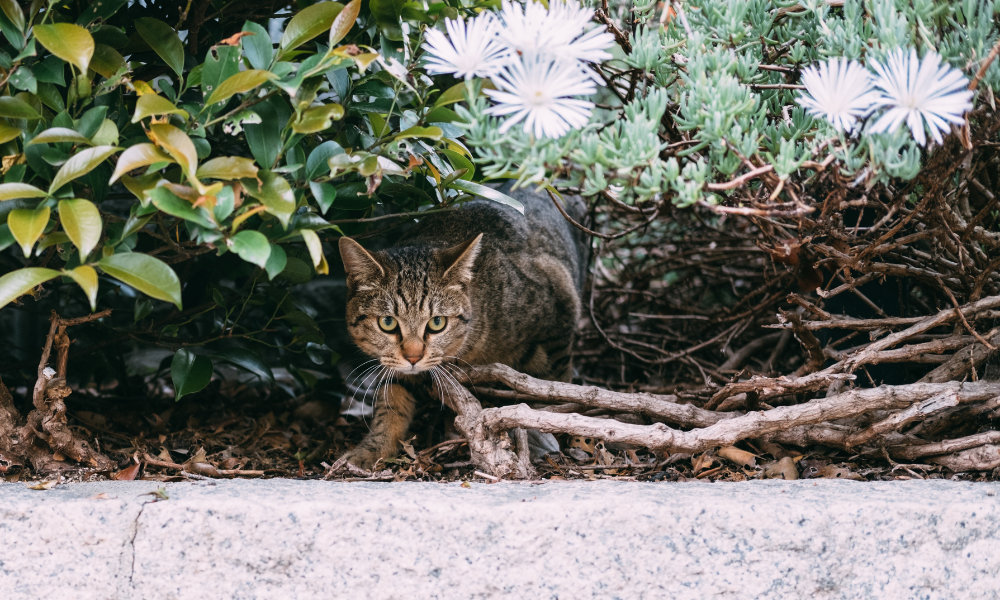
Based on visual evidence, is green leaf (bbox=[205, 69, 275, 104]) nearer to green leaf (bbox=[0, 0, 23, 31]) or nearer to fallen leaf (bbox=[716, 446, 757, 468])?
green leaf (bbox=[0, 0, 23, 31])

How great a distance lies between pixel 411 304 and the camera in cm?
266

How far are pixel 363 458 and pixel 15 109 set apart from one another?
4.84 feet

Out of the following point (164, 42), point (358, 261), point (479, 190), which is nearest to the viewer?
point (164, 42)

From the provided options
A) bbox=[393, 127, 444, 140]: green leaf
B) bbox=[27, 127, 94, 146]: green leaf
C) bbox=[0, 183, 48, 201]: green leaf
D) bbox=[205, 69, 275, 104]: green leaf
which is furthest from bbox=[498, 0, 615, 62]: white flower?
bbox=[0, 183, 48, 201]: green leaf

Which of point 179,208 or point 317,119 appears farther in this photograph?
point 317,119

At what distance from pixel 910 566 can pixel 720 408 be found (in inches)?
30.2

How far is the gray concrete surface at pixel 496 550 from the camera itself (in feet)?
5.28

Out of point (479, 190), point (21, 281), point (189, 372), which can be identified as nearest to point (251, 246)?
point (21, 281)

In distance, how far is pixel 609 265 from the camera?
14.5 feet

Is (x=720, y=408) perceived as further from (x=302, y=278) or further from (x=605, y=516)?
(x=302, y=278)

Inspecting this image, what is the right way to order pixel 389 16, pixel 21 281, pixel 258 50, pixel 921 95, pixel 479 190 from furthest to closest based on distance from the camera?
1. pixel 479 190
2. pixel 389 16
3. pixel 258 50
4. pixel 21 281
5. pixel 921 95

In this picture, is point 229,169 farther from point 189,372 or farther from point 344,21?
point 189,372

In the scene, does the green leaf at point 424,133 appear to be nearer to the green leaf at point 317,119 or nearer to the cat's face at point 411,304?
the green leaf at point 317,119

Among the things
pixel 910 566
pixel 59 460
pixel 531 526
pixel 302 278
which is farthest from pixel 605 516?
pixel 59 460
